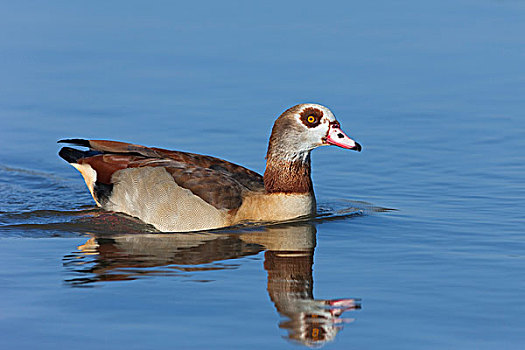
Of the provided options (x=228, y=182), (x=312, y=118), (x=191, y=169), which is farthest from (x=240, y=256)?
(x=312, y=118)

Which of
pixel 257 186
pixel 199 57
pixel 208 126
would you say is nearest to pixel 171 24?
pixel 199 57

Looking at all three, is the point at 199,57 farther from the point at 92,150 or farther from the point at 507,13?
the point at 507,13

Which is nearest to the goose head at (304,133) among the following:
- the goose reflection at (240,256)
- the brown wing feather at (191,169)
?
the brown wing feather at (191,169)

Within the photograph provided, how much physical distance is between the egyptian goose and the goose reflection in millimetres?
287

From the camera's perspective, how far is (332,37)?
20188 millimetres

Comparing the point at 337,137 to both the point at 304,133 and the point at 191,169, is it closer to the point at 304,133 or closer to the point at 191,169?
the point at 304,133

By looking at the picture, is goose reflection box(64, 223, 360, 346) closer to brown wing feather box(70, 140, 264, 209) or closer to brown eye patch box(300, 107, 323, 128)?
brown wing feather box(70, 140, 264, 209)

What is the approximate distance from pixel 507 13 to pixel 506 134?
7652 millimetres

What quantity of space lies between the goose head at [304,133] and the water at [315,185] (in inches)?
35.4

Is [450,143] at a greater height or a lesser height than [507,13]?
lesser

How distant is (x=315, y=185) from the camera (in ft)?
46.3

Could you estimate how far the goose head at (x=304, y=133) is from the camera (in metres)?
12.1

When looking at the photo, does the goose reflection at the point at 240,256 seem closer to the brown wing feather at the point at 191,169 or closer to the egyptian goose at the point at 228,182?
the egyptian goose at the point at 228,182

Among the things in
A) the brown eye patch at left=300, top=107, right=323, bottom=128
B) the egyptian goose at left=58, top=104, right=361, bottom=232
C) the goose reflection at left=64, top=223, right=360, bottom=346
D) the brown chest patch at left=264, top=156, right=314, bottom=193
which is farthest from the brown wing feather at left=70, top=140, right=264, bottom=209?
the brown eye patch at left=300, top=107, right=323, bottom=128
